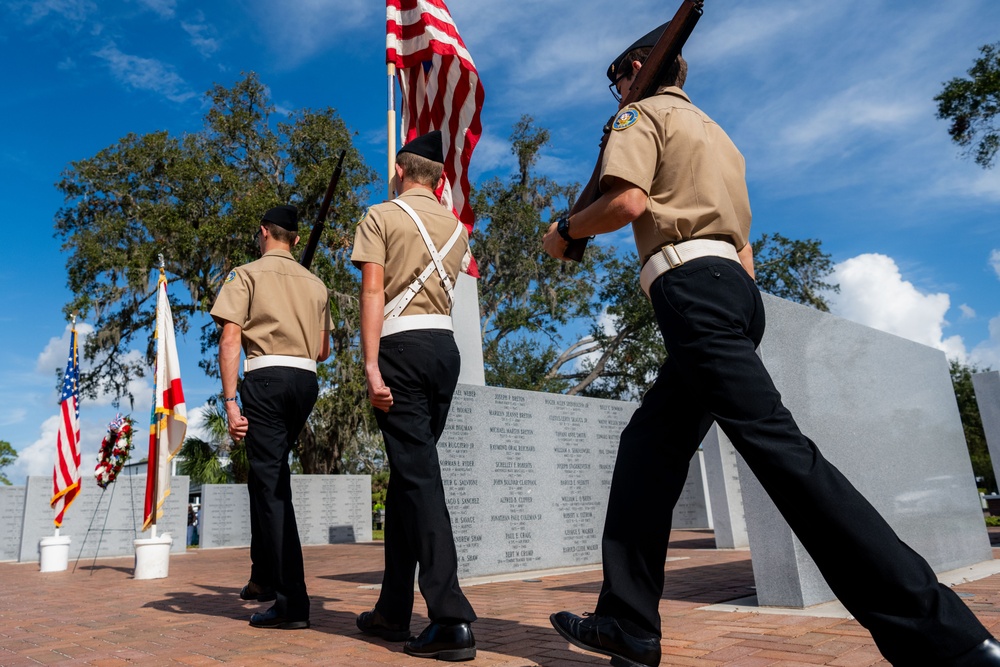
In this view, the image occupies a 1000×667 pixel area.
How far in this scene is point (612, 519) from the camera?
2.17 meters

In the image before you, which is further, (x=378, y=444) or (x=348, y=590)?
(x=378, y=444)

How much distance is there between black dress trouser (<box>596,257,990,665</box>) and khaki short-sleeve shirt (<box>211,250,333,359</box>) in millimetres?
2112

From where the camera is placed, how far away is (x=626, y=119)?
84.6 inches

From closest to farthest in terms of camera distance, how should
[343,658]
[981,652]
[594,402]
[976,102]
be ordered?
1. [981,652]
2. [343,658]
3. [594,402]
4. [976,102]

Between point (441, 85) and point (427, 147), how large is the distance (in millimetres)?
3901

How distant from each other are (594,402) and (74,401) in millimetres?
8498

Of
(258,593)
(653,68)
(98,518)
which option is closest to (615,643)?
(653,68)

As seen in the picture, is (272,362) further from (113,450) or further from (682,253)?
(113,450)

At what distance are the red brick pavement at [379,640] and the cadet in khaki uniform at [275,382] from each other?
325 millimetres

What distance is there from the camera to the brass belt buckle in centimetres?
201

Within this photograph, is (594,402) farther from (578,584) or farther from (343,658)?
(343,658)

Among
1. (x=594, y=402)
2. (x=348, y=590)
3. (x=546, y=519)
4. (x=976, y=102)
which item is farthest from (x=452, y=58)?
(x=976, y=102)

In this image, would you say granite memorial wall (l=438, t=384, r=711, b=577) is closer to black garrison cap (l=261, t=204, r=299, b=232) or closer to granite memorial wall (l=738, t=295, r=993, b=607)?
black garrison cap (l=261, t=204, r=299, b=232)

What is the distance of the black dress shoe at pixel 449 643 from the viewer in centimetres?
249
